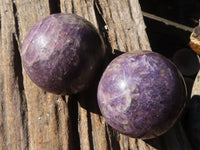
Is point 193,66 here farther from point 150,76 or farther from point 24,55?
point 24,55

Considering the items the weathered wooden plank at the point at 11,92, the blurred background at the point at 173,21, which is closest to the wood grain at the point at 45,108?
the weathered wooden plank at the point at 11,92

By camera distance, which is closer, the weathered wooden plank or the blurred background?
the weathered wooden plank

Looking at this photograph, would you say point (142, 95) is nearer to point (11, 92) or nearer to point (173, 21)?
point (11, 92)

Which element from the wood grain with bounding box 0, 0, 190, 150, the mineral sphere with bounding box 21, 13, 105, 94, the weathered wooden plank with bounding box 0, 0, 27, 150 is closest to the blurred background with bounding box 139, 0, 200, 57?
the wood grain with bounding box 0, 0, 190, 150

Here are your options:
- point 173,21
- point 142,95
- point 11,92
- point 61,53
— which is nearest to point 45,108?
point 11,92

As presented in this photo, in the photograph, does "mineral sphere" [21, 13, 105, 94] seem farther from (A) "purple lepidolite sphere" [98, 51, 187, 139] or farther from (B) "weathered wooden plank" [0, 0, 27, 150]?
(B) "weathered wooden plank" [0, 0, 27, 150]

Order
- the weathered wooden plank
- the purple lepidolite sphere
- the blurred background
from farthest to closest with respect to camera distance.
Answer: the blurred background → the weathered wooden plank → the purple lepidolite sphere

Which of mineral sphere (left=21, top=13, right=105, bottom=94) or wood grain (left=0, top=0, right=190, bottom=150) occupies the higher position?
mineral sphere (left=21, top=13, right=105, bottom=94)
